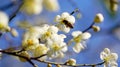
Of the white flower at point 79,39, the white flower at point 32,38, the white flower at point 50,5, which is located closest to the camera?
the white flower at point 32,38

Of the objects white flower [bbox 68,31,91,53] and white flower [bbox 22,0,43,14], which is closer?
white flower [bbox 68,31,91,53]

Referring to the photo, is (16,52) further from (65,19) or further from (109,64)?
(109,64)

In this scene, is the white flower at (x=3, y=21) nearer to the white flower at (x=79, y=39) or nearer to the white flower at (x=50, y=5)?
the white flower at (x=79, y=39)

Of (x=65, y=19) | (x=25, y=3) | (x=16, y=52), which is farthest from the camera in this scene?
(x=25, y=3)

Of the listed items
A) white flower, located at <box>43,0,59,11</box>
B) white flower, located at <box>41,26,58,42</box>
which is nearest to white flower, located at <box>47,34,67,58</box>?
white flower, located at <box>41,26,58,42</box>

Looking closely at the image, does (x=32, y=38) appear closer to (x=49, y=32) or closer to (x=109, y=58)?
(x=49, y=32)

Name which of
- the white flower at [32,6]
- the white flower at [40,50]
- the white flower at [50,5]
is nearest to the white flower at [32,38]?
the white flower at [40,50]

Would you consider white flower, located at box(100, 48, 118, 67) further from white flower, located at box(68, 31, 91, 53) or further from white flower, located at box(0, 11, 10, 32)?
white flower, located at box(0, 11, 10, 32)

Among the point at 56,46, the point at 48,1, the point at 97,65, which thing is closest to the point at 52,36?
the point at 56,46
